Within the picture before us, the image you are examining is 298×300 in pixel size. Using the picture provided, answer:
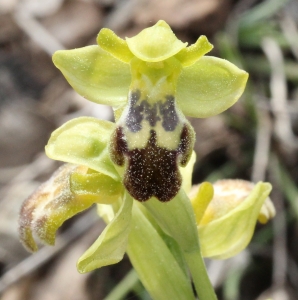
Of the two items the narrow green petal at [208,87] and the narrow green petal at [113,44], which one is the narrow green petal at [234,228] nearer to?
the narrow green petal at [208,87]

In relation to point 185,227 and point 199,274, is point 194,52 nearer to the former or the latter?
point 185,227

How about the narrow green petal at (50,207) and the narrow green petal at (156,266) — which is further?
the narrow green petal at (156,266)

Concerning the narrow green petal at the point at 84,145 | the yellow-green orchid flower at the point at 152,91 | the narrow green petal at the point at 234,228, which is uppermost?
the yellow-green orchid flower at the point at 152,91

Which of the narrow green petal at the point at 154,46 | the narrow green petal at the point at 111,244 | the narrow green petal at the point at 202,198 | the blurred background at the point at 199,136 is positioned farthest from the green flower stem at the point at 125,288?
Result: the narrow green petal at the point at 154,46

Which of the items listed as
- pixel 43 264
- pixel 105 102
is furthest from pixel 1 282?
pixel 105 102

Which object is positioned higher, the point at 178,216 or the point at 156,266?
the point at 178,216

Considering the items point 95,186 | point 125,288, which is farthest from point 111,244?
point 125,288

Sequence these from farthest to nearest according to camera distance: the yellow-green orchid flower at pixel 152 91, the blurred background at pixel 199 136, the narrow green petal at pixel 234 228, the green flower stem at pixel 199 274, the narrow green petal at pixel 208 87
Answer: the blurred background at pixel 199 136 → the narrow green petal at pixel 234 228 → the green flower stem at pixel 199 274 → the narrow green petal at pixel 208 87 → the yellow-green orchid flower at pixel 152 91
